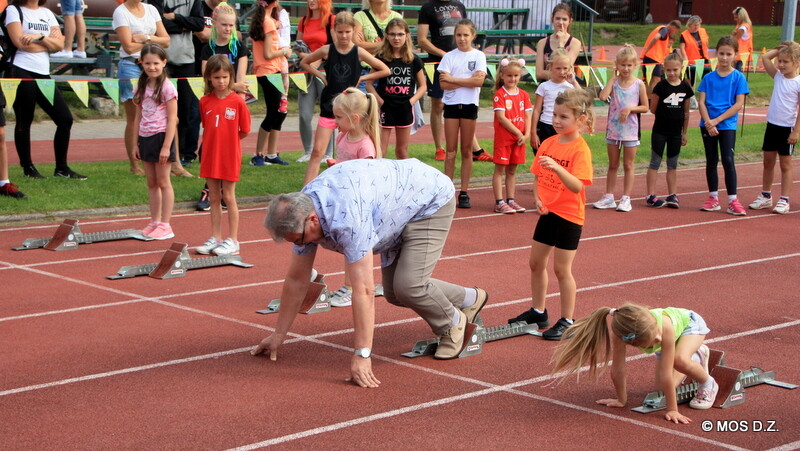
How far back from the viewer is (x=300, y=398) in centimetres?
541

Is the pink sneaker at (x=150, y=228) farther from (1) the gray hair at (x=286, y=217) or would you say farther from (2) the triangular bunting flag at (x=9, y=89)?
(1) the gray hair at (x=286, y=217)

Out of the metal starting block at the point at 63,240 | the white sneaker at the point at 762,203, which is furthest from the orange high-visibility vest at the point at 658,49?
the metal starting block at the point at 63,240

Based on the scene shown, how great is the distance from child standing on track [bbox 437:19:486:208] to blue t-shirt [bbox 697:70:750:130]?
275 cm

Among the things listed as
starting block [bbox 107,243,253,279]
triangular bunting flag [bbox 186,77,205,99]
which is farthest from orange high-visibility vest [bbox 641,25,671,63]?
starting block [bbox 107,243,253,279]

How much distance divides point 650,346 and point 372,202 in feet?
5.43

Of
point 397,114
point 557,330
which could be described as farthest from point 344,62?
point 557,330

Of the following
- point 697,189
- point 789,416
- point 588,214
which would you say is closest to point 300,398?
point 789,416

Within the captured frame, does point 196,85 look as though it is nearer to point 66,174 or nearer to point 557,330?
point 66,174

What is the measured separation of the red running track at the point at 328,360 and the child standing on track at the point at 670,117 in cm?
240

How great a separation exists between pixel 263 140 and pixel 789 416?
9.48 m

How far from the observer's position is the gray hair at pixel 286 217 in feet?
16.0

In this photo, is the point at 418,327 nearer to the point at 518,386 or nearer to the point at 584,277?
the point at 518,386

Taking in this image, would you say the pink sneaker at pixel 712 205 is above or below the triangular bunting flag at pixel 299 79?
below

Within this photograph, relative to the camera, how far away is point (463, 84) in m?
11.5
